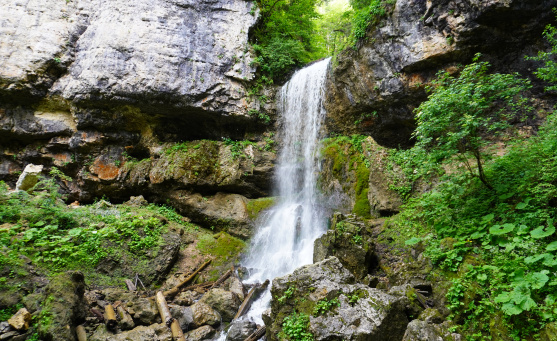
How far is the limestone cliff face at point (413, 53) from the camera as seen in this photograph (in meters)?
6.78

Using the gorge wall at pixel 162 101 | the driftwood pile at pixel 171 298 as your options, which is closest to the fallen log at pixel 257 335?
the driftwood pile at pixel 171 298

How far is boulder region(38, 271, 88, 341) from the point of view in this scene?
148 inches

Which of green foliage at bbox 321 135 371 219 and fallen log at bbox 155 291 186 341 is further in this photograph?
green foliage at bbox 321 135 371 219

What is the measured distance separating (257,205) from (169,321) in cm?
608

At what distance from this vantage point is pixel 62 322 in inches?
153

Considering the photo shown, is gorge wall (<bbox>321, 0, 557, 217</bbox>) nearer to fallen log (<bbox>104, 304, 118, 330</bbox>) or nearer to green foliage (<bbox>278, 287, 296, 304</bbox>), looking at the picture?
green foliage (<bbox>278, 287, 296, 304</bbox>)

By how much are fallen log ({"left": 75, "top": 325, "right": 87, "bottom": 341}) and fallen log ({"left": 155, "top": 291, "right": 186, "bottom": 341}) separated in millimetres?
1313

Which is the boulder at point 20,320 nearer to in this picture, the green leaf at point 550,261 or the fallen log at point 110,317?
the fallen log at point 110,317

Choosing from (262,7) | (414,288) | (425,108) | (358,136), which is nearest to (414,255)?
(414,288)

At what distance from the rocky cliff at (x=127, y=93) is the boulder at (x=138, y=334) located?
6723mm

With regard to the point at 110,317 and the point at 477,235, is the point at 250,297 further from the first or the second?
the point at 477,235

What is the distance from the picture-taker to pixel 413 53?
8133 mm

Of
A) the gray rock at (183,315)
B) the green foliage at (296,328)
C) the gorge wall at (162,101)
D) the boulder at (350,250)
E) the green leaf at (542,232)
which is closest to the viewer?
the green leaf at (542,232)

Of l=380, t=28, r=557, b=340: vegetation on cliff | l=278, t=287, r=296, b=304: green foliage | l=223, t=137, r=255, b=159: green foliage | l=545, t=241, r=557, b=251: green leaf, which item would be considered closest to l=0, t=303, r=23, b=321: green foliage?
l=278, t=287, r=296, b=304: green foliage
